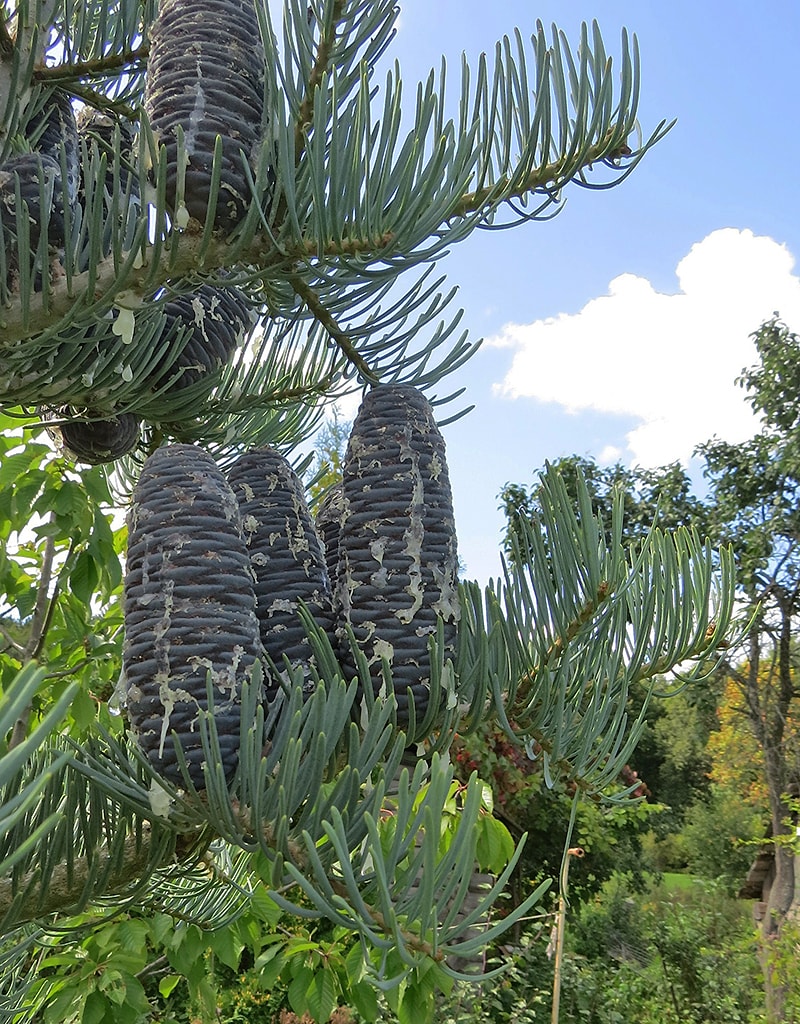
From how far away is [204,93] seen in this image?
40 centimetres

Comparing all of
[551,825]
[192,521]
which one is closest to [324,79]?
[192,521]

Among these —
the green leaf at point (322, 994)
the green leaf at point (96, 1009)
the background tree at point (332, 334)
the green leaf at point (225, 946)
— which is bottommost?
the green leaf at point (322, 994)

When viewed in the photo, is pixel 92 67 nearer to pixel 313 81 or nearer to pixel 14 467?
pixel 313 81

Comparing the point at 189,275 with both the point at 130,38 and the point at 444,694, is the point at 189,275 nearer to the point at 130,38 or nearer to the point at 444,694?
the point at 444,694

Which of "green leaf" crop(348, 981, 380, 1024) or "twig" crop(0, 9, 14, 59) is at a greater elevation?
"twig" crop(0, 9, 14, 59)

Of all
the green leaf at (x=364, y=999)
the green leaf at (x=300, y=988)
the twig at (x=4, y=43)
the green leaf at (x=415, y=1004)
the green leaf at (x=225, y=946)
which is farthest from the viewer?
the green leaf at (x=300, y=988)

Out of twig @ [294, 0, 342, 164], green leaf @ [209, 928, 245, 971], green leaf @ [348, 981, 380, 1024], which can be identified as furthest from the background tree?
green leaf @ [348, 981, 380, 1024]

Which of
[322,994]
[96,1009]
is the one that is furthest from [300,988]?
A: [96,1009]

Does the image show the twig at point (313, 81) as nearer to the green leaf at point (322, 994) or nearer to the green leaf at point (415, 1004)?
the green leaf at point (415, 1004)

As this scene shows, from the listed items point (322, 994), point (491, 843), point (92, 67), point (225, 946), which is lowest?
point (322, 994)

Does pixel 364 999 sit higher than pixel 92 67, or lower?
lower

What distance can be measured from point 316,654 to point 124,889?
0.63 feet

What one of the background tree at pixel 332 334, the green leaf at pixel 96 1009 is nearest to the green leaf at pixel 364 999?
the green leaf at pixel 96 1009

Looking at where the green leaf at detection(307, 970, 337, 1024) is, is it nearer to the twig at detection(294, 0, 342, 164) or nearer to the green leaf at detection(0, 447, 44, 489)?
the green leaf at detection(0, 447, 44, 489)
